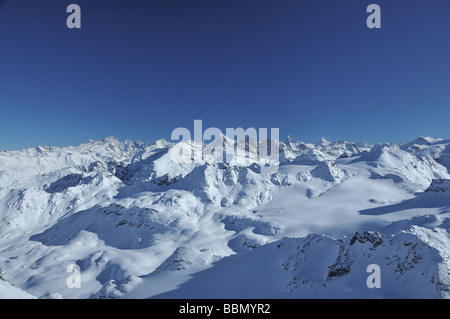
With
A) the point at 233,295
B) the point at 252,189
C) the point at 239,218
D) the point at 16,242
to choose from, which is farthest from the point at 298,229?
the point at 16,242

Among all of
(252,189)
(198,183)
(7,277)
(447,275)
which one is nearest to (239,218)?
(252,189)
